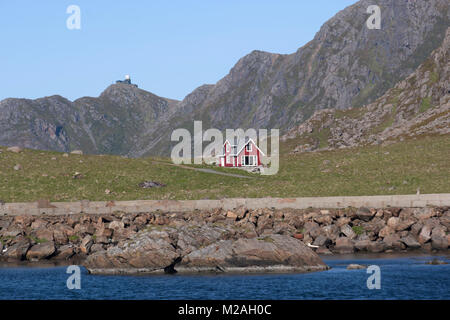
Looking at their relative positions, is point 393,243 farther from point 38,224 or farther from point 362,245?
point 38,224

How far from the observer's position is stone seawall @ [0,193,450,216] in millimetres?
67625

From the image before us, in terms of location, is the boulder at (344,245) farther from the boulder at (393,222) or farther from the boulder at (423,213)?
the boulder at (423,213)

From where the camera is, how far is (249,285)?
130 ft

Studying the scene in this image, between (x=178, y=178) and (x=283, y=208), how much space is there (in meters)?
25.9

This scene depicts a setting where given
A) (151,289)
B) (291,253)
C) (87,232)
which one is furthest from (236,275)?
(87,232)

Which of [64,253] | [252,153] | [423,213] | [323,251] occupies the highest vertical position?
[252,153]

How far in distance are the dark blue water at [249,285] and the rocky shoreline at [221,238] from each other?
1.98 meters

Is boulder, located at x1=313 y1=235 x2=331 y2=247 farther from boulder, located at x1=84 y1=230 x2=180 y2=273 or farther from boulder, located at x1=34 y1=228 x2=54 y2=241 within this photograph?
boulder, located at x1=34 y1=228 x2=54 y2=241

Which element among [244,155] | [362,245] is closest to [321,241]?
[362,245]

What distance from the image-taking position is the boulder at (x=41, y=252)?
55.5 m

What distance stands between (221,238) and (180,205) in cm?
1995

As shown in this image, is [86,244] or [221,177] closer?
[86,244]

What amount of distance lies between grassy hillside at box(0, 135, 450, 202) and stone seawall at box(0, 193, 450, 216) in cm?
672
